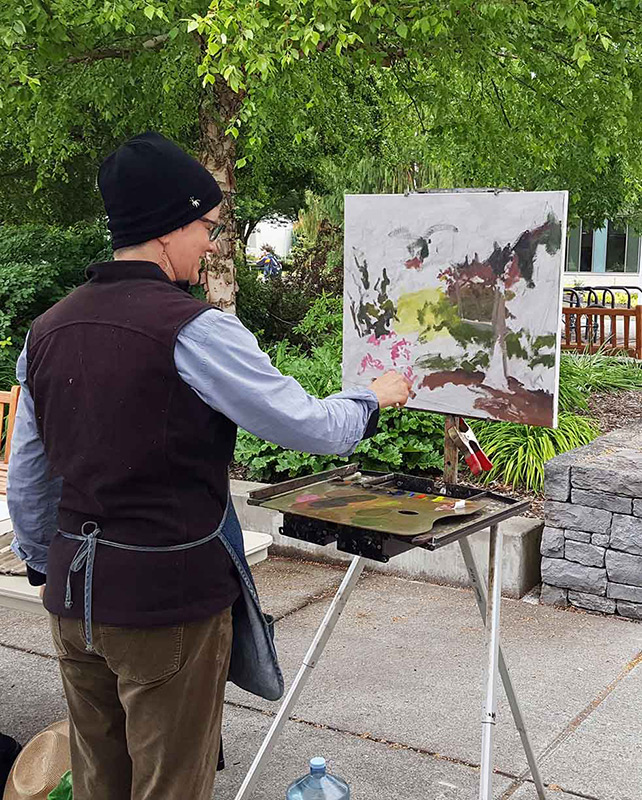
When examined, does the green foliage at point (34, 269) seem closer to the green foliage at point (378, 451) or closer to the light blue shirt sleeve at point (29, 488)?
the green foliage at point (378, 451)

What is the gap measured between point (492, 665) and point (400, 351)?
1.44 metres

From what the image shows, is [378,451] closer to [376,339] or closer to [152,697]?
[376,339]

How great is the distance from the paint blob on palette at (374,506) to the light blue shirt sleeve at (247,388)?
1.90ft

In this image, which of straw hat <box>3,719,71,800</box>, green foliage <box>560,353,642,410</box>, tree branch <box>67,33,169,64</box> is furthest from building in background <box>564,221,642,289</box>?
→ straw hat <box>3,719,71,800</box>

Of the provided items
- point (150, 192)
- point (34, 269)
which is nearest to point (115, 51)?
point (34, 269)

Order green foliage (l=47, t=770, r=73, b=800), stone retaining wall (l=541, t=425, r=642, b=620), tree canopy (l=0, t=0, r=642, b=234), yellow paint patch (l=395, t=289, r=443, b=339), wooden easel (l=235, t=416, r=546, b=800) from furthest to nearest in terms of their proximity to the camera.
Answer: tree canopy (l=0, t=0, r=642, b=234), stone retaining wall (l=541, t=425, r=642, b=620), yellow paint patch (l=395, t=289, r=443, b=339), green foliage (l=47, t=770, r=73, b=800), wooden easel (l=235, t=416, r=546, b=800)

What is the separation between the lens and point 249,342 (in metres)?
2.06

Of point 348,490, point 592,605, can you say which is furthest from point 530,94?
point 348,490

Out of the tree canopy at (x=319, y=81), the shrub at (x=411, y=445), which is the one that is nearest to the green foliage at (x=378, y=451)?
the shrub at (x=411, y=445)

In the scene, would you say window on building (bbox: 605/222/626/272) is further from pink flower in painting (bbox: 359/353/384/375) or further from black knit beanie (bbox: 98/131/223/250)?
black knit beanie (bbox: 98/131/223/250)

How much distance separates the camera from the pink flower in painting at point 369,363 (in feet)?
12.7

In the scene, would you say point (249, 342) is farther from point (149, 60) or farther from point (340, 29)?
point (149, 60)

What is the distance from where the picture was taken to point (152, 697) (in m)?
2.10

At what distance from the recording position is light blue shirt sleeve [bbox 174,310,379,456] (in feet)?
6.49
